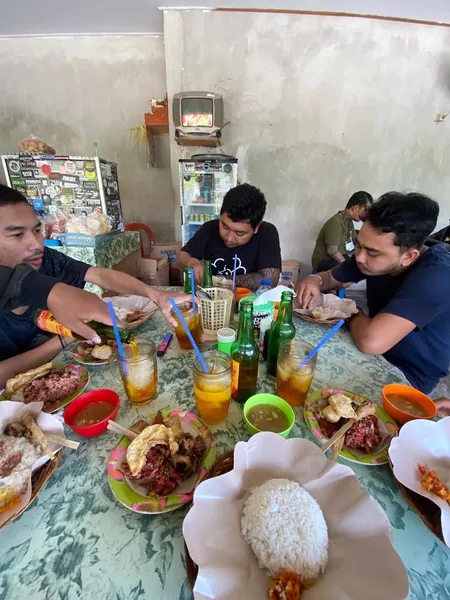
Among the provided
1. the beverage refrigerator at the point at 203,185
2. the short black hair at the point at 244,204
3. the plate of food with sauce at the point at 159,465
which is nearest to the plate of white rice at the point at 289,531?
the plate of food with sauce at the point at 159,465

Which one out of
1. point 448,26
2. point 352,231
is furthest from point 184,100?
point 448,26

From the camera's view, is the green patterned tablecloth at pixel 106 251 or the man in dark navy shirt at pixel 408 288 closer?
the man in dark navy shirt at pixel 408 288

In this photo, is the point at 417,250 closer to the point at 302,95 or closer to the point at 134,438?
the point at 134,438

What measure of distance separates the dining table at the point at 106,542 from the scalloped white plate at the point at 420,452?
0.21 ft

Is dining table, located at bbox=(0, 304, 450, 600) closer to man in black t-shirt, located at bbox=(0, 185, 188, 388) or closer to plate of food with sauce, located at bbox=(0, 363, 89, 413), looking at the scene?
plate of food with sauce, located at bbox=(0, 363, 89, 413)

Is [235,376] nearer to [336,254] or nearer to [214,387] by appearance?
[214,387]

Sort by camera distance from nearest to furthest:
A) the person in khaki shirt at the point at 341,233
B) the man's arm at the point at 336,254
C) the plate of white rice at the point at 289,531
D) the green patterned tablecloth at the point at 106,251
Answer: the plate of white rice at the point at 289,531 < the green patterned tablecloth at the point at 106,251 < the person in khaki shirt at the point at 341,233 < the man's arm at the point at 336,254

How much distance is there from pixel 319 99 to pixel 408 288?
3.67 meters

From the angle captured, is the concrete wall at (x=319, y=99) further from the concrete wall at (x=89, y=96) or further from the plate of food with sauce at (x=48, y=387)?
the plate of food with sauce at (x=48, y=387)

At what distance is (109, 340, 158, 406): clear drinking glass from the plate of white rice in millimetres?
402

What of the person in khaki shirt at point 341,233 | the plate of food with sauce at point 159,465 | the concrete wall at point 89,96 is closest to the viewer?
the plate of food with sauce at point 159,465

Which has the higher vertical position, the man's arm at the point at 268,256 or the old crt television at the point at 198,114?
the old crt television at the point at 198,114

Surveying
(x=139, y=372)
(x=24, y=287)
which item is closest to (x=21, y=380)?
(x=24, y=287)

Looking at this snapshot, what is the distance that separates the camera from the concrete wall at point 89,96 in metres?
3.77
